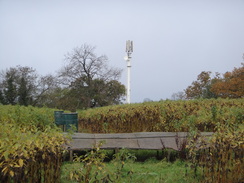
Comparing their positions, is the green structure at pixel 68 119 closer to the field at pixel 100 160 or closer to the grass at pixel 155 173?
the field at pixel 100 160

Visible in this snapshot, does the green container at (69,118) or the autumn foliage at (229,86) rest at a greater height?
the autumn foliage at (229,86)

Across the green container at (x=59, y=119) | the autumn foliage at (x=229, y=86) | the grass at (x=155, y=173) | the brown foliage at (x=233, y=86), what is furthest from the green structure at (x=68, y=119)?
the brown foliage at (x=233, y=86)

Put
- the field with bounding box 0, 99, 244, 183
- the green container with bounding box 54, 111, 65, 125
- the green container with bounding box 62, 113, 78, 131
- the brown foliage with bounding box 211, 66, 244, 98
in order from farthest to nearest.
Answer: the brown foliage with bounding box 211, 66, 244, 98 → the green container with bounding box 54, 111, 65, 125 → the green container with bounding box 62, 113, 78, 131 → the field with bounding box 0, 99, 244, 183

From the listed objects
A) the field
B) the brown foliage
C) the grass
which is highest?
the brown foliage

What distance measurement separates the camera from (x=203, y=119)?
7.71m

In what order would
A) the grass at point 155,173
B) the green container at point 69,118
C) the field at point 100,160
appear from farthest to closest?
the green container at point 69,118
the grass at point 155,173
the field at point 100,160

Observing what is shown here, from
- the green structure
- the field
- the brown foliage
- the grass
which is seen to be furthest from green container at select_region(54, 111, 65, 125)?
the brown foliage

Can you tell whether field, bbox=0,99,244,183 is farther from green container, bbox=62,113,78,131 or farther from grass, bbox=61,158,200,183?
green container, bbox=62,113,78,131

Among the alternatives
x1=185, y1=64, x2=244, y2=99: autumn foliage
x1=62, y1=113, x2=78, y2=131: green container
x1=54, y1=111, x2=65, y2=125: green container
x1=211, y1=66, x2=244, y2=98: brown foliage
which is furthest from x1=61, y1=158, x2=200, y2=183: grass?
x1=211, y1=66, x2=244, y2=98: brown foliage

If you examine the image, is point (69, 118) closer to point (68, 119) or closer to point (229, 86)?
point (68, 119)

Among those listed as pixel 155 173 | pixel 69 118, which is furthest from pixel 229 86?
pixel 155 173

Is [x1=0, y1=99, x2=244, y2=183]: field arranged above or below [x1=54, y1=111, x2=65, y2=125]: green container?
below

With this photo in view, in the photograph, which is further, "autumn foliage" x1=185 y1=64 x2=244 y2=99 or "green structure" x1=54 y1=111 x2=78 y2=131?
"autumn foliage" x1=185 y1=64 x2=244 y2=99

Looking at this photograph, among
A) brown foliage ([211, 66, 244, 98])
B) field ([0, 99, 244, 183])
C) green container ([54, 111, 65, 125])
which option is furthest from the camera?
brown foliage ([211, 66, 244, 98])
